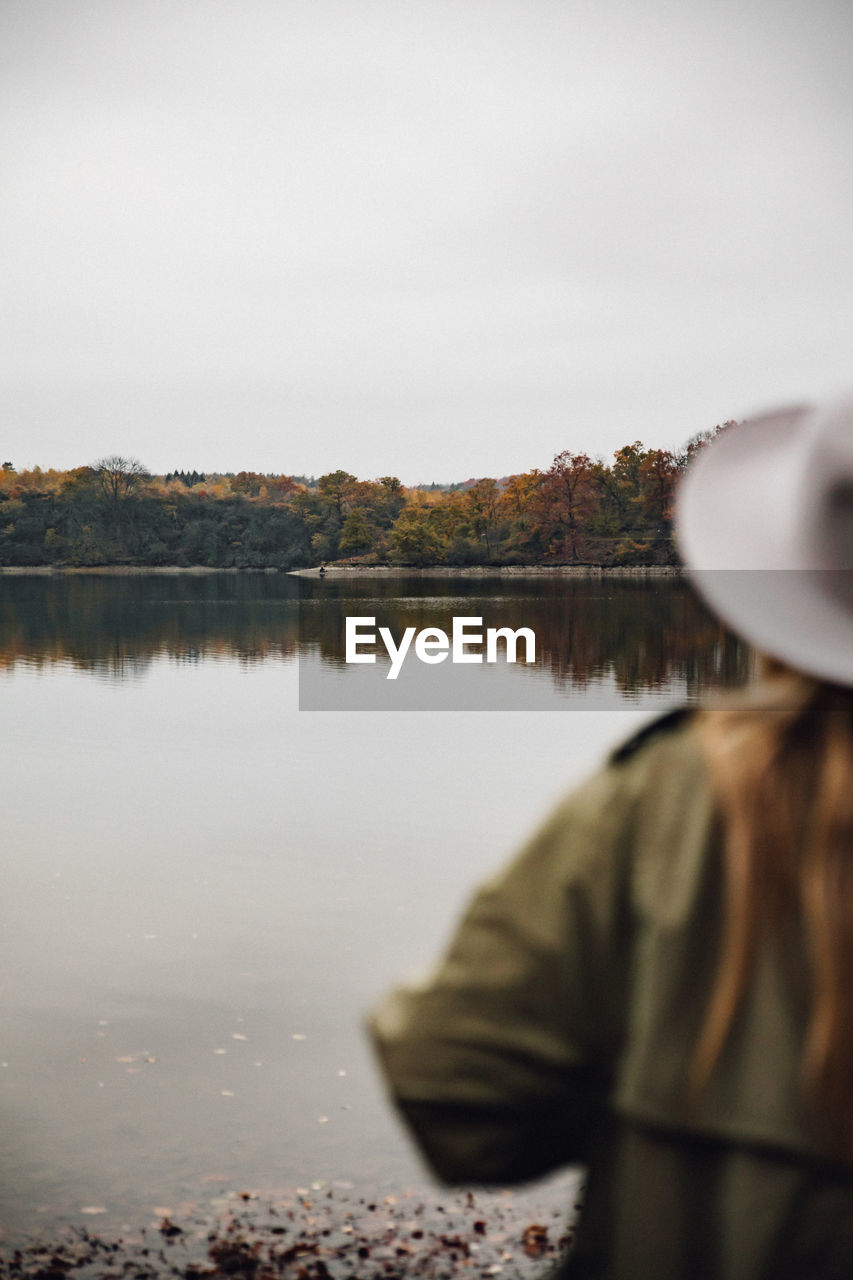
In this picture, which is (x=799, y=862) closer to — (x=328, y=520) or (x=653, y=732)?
(x=653, y=732)

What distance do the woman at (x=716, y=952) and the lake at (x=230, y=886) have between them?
2.76m

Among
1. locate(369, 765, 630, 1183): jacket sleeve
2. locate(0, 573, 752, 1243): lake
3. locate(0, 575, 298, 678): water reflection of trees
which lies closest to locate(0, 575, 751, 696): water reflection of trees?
locate(0, 575, 298, 678): water reflection of trees

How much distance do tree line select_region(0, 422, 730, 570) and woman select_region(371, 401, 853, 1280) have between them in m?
132

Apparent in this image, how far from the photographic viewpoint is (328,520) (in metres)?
158

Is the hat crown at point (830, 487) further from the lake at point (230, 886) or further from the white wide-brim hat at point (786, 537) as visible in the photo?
the lake at point (230, 886)

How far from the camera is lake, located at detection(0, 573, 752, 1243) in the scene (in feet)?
28.4

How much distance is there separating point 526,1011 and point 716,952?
0.68 feet

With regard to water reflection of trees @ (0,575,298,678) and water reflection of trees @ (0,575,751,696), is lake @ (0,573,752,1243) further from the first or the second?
water reflection of trees @ (0,575,298,678)

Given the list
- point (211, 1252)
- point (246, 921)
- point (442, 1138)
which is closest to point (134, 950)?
point (246, 921)

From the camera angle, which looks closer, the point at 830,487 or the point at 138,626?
the point at 830,487

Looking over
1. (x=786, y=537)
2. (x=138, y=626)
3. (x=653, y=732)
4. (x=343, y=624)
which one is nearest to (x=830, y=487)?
(x=786, y=537)

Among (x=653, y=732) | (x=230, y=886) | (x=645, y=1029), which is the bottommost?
(x=230, y=886)

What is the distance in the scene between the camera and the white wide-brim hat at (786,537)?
45.1 inches

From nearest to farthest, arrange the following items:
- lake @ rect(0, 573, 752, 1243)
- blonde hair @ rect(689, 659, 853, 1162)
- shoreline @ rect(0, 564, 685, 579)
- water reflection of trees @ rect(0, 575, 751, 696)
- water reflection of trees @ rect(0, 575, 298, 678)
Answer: blonde hair @ rect(689, 659, 853, 1162)
lake @ rect(0, 573, 752, 1243)
water reflection of trees @ rect(0, 575, 751, 696)
water reflection of trees @ rect(0, 575, 298, 678)
shoreline @ rect(0, 564, 685, 579)
